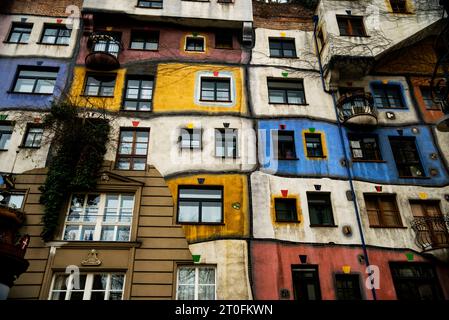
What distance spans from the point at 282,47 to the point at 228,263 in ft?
37.8

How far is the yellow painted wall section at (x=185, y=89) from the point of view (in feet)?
52.2

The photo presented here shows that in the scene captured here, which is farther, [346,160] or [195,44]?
[195,44]

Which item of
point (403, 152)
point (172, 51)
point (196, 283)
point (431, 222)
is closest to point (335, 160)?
point (403, 152)

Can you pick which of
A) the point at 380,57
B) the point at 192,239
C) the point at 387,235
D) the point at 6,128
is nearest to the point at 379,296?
the point at 387,235

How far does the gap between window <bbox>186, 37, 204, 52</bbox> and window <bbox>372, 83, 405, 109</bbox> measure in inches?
343

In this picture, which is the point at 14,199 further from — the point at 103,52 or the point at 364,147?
the point at 364,147

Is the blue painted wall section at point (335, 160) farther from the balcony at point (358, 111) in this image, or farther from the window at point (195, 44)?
the window at point (195, 44)

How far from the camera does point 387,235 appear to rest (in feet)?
44.8

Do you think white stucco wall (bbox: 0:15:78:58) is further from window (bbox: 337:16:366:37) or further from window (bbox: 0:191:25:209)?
window (bbox: 337:16:366:37)

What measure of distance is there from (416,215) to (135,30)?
15.4 m

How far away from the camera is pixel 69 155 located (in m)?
13.9

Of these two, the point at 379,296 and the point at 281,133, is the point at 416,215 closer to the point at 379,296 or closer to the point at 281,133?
the point at 379,296

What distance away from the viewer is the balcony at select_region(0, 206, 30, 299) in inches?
407
